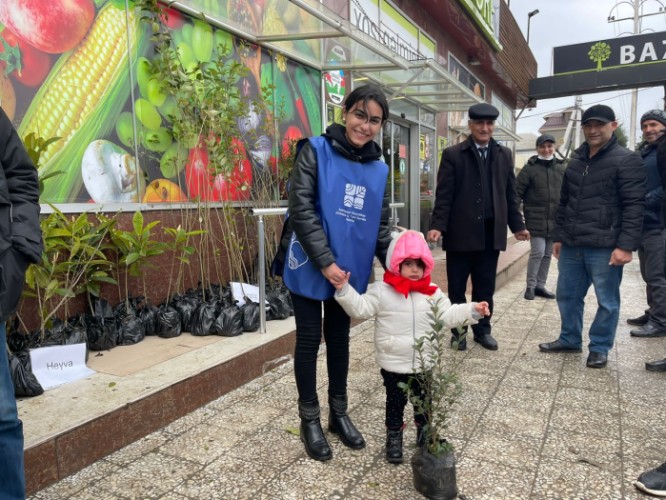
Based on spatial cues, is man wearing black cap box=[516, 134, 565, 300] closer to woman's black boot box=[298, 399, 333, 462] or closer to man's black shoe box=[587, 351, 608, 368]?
man's black shoe box=[587, 351, 608, 368]

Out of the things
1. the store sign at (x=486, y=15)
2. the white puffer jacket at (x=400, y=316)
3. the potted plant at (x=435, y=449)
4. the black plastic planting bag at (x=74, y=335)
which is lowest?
the potted plant at (x=435, y=449)

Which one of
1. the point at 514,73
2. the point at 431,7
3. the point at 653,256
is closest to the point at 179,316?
the point at 653,256

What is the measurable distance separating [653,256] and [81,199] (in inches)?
187

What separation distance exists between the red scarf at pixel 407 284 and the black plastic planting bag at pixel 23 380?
1.96m

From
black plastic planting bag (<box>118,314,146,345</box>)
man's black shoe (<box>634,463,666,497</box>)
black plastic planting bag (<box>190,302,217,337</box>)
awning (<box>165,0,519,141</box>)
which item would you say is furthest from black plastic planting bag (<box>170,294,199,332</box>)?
man's black shoe (<box>634,463,666,497</box>)

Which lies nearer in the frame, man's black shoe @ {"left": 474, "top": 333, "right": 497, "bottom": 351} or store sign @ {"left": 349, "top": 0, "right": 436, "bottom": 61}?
man's black shoe @ {"left": 474, "top": 333, "right": 497, "bottom": 351}

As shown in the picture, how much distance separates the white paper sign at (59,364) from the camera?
2857mm

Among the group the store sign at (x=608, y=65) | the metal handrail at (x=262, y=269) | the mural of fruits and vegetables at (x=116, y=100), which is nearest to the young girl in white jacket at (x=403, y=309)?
the metal handrail at (x=262, y=269)

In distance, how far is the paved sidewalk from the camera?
2.27m

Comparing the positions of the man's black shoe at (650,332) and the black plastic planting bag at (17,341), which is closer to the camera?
the black plastic planting bag at (17,341)

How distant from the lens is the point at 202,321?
3920 millimetres

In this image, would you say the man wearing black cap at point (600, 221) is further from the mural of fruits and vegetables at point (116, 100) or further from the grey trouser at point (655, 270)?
the mural of fruits and vegetables at point (116, 100)

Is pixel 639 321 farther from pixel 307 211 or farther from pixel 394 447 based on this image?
pixel 307 211

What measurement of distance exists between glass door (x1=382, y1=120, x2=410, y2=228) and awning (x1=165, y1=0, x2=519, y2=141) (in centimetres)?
81
